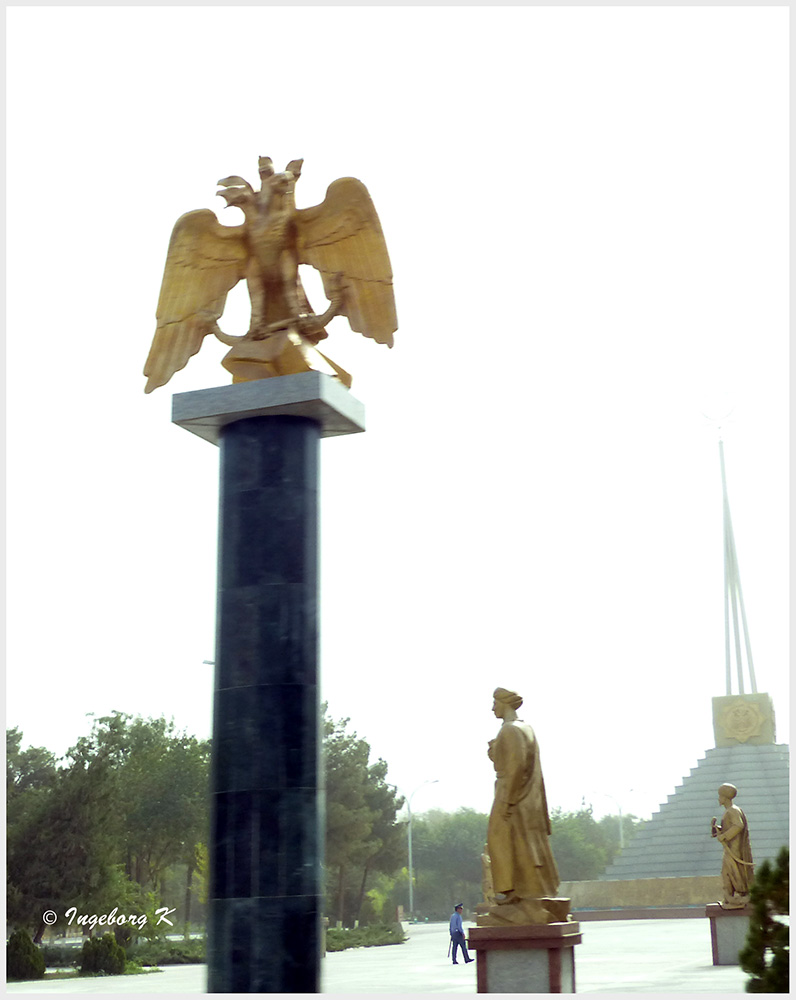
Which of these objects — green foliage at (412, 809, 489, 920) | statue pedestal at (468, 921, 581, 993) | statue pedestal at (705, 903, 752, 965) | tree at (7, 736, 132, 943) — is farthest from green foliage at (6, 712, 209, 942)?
green foliage at (412, 809, 489, 920)

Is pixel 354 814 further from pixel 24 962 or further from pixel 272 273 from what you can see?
pixel 272 273

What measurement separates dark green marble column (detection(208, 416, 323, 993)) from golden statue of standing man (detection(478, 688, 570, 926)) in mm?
1889

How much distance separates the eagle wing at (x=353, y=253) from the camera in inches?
467

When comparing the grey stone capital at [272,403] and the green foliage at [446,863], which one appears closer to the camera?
the grey stone capital at [272,403]

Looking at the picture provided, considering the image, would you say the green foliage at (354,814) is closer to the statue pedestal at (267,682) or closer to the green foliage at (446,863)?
the green foliage at (446,863)

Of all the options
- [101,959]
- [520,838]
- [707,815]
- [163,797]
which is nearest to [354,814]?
[163,797]

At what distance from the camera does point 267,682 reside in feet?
34.1

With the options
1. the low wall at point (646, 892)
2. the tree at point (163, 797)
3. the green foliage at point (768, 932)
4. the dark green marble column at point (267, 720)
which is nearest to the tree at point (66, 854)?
the tree at point (163, 797)

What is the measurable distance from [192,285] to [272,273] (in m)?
0.88

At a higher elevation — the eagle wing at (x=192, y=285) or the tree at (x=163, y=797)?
the eagle wing at (x=192, y=285)

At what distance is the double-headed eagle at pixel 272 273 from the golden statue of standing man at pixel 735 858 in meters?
10.7

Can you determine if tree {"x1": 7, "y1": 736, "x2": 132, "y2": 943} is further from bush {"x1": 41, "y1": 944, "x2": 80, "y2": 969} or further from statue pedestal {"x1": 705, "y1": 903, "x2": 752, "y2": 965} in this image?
statue pedestal {"x1": 705, "y1": 903, "x2": 752, "y2": 965}

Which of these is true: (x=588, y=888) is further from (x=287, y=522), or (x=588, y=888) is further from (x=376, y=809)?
(x=287, y=522)

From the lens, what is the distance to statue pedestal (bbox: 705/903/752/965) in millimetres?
18312
